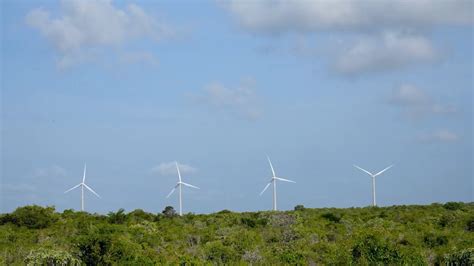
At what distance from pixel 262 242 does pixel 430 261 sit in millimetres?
9801

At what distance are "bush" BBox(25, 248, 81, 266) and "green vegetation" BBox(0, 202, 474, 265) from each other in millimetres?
39

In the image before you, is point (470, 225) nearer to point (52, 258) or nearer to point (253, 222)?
point (253, 222)

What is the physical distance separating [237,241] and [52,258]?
31.7 feet

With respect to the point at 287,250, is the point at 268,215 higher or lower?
higher

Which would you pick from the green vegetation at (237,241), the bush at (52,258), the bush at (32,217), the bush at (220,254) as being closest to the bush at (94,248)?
the green vegetation at (237,241)

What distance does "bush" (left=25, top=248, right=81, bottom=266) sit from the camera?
3034 centimetres

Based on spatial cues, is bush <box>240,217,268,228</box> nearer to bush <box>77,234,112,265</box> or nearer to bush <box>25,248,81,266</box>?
bush <box>77,234,112,265</box>

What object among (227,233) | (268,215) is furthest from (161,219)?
(227,233)

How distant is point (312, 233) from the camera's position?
4216cm

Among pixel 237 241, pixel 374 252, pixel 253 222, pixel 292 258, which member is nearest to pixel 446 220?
pixel 253 222

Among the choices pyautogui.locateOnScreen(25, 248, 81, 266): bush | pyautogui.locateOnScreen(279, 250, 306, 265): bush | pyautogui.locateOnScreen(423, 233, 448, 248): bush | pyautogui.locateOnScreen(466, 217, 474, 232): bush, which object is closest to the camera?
pyautogui.locateOnScreen(25, 248, 81, 266): bush

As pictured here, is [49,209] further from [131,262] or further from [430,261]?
A: [430,261]

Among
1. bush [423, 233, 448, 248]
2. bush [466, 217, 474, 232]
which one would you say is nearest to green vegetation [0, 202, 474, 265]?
bush [423, 233, 448, 248]

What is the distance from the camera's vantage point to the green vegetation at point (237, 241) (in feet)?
101
